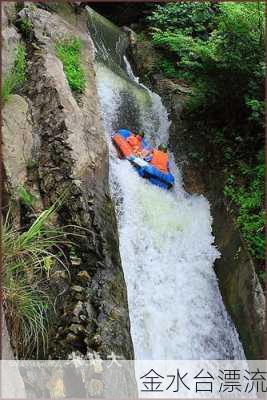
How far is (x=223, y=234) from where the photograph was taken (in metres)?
6.44

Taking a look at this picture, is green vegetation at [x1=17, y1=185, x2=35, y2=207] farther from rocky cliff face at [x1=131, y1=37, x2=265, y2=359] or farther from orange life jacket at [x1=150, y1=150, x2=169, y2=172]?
orange life jacket at [x1=150, y1=150, x2=169, y2=172]

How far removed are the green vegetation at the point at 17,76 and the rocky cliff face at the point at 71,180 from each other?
9 centimetres

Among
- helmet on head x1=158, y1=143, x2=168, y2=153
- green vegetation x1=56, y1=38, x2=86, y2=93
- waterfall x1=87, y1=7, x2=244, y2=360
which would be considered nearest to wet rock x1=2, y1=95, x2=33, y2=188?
green vegetation x1=56, y1=38, x2=86, y2=93

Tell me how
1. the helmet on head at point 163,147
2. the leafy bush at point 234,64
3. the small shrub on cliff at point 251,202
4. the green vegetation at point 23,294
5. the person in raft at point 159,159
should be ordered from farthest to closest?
1. the helmet on head at point 163,147
2. the person in raft at point 159,159
3. the leafy bush at point 234,64
4. the small shrub on cliff at point 251,202
5. the green vegetation at point 23,294

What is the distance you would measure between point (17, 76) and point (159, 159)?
258 centimetres

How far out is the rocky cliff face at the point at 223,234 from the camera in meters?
5.33

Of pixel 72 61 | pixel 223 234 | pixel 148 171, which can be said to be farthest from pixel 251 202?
pixel 72 61

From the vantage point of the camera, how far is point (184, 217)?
679 cm

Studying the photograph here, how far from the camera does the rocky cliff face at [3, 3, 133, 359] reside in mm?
4344

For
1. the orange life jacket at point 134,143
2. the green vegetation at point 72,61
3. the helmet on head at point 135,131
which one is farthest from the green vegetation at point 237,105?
the green vegetation at point 72,61

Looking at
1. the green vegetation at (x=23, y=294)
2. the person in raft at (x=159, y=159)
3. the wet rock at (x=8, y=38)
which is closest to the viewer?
the green vegetation at (x=23, y=294)

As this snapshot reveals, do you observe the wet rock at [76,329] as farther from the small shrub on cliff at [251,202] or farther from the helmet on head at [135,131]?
the helmet on head at [135,131]

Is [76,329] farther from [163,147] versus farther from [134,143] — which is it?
[163,147]

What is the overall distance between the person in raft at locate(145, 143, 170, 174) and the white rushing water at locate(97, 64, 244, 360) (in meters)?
0.29
